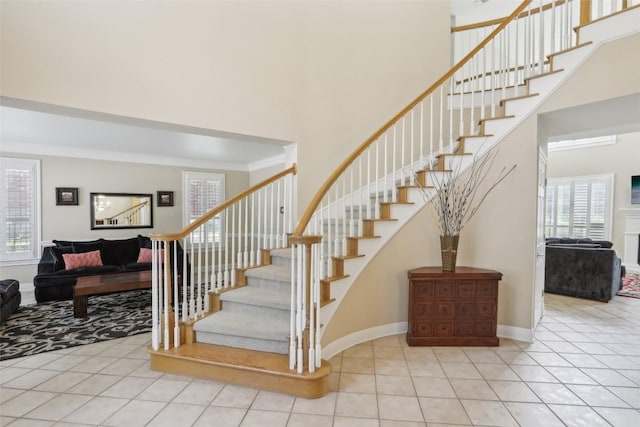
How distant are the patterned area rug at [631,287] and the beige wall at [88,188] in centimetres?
853

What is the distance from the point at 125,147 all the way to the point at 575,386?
7113 millimetres

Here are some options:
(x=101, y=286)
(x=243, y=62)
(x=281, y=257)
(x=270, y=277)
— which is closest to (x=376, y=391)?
(x=270, y=277)

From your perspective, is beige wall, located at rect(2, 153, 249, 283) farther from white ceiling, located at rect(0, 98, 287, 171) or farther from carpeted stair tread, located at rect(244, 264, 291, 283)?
carpeted stair tread, located at rect(244, 264, 291, 283)

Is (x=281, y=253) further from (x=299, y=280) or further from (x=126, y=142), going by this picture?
(x=126, y=142)

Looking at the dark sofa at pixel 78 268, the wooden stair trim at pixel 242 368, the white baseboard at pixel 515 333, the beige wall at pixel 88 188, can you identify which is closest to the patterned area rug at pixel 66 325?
the dark sofa at pixel 78 268

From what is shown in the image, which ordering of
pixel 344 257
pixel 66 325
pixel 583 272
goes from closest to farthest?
pixel 344 257, pixel 66 325, pixel 583 272

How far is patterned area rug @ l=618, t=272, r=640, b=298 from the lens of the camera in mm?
5254

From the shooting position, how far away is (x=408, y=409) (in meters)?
2.21

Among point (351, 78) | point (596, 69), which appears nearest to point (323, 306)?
point (351, 78)

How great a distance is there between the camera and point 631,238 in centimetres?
743

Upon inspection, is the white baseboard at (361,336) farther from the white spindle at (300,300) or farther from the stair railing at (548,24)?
the stair railing at (548,24)

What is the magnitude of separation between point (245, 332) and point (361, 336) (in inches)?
49.9

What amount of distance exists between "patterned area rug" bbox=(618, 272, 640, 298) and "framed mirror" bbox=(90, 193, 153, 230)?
8906 mm

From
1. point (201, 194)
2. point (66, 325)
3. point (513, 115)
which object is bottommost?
point (66, 325)
